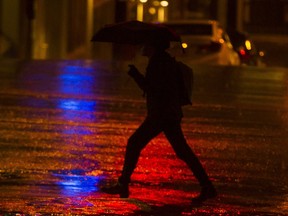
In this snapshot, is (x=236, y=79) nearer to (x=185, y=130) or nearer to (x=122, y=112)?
(x=122, y=112)

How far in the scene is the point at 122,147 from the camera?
11.4m

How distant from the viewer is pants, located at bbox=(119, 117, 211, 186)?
8492 millimetres

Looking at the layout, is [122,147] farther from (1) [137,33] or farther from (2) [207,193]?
(1) [137,33]

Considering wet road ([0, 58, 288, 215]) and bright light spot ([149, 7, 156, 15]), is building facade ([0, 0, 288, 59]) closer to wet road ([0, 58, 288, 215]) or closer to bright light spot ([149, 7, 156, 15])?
bright light spot ([149, 7, 156, 15])

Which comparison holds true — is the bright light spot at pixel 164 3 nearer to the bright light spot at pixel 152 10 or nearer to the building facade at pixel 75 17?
the building facade at pixel 75 17

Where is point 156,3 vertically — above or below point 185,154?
below

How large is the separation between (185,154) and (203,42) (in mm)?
14628

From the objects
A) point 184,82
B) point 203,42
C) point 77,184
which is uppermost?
point 184,82

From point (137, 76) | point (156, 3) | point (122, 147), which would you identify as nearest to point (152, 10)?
point (156, 3)

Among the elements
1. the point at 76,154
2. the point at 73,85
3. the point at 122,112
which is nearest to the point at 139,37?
the point at 76,154

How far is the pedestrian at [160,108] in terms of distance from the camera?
8.35 metres

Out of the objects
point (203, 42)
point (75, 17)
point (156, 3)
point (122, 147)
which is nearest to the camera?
point (122, 147)

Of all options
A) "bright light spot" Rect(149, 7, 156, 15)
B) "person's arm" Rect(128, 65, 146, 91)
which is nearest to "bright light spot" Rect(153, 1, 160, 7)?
"bright light spot" Rect(149, 7, 156, 15)

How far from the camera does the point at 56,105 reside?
14.8 m
